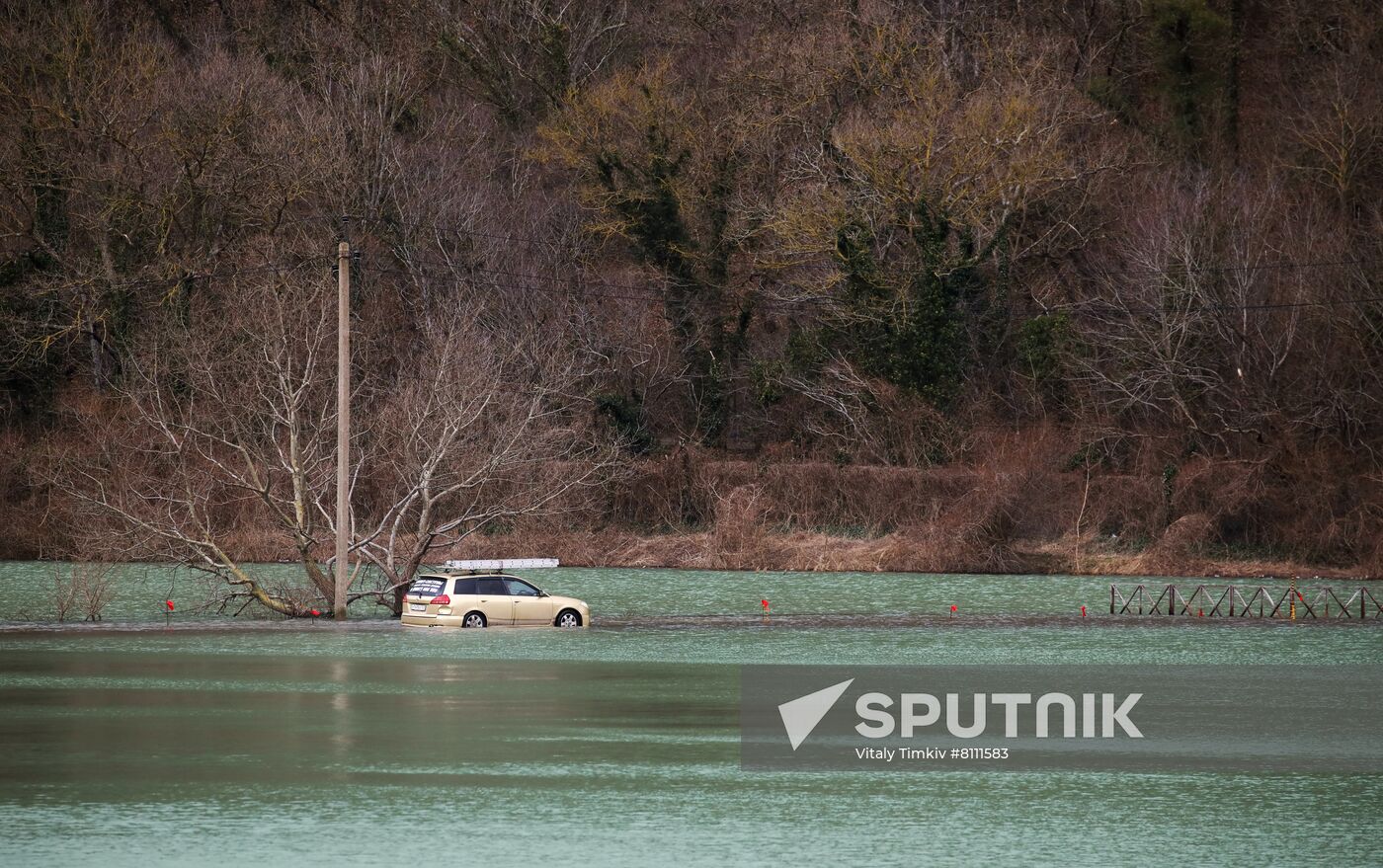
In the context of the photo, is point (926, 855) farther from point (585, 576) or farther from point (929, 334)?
point (929, 334)

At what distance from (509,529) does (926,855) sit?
48.6 m

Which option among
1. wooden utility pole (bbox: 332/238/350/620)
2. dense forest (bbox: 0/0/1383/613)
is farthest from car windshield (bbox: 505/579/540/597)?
dense forest (bbox: 0/0/1383/613)

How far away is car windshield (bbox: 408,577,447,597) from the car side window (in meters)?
0.79

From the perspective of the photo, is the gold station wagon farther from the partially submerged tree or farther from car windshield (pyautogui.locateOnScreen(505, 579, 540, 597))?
the partially submerged tree

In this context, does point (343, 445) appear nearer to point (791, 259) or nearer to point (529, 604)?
point (529, 604)

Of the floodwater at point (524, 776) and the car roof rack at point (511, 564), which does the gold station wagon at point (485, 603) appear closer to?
the car roof rack at point (511, 564)

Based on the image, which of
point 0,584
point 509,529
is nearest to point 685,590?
point 509,529

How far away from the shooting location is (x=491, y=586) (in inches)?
1500

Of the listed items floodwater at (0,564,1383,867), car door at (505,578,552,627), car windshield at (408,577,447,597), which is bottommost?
floodwater at (0,564,1383,867)

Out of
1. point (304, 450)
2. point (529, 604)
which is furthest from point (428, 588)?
point (304, 450)

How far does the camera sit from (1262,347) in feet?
226

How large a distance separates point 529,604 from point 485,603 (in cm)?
98

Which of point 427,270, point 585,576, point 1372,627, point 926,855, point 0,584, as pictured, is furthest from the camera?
point 427,270

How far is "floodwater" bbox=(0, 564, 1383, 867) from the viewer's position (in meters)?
15.7
